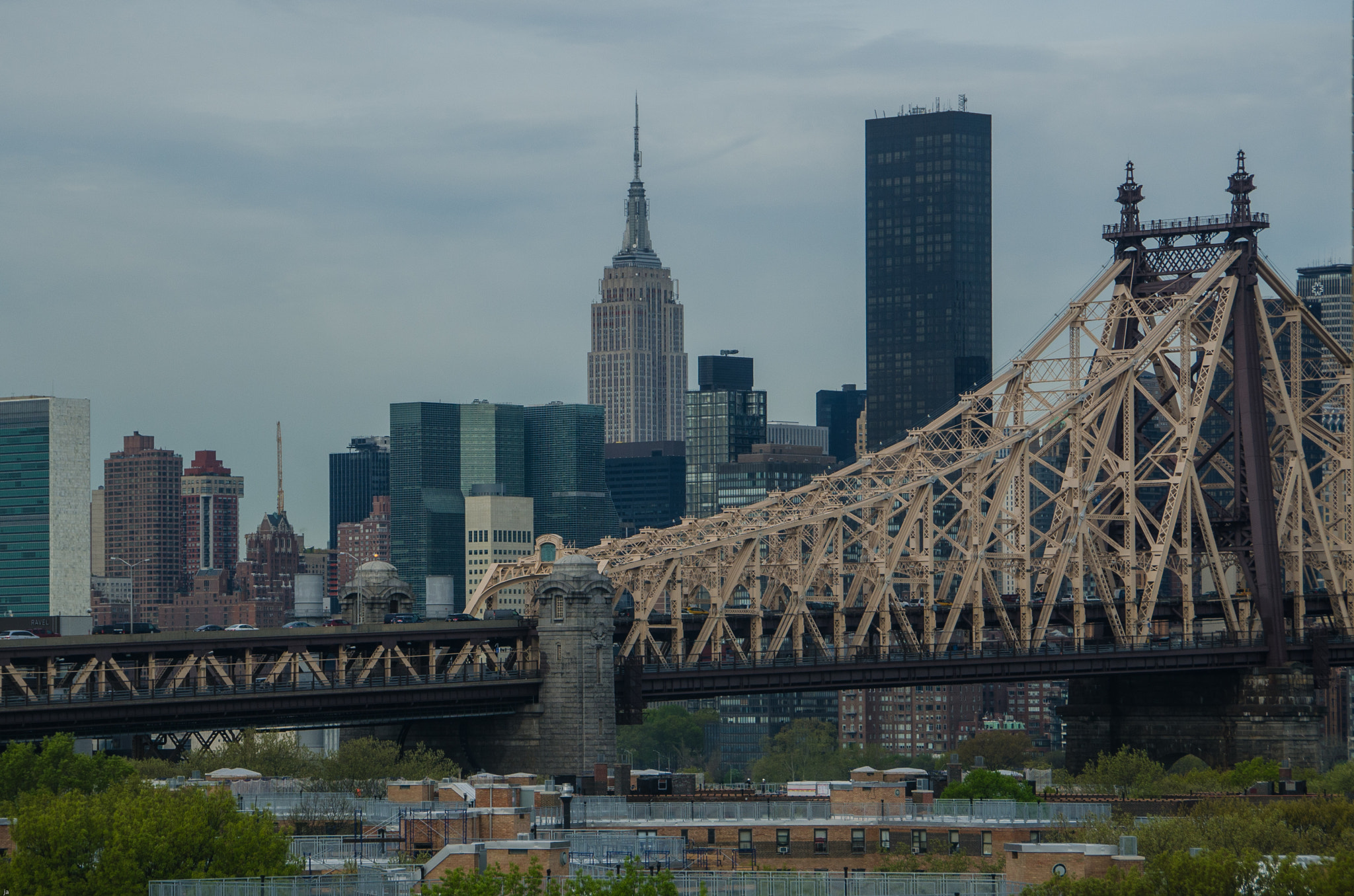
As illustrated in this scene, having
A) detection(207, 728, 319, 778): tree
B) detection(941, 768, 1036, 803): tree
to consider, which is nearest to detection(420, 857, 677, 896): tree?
detection(941, 768, 1036, 803): tree

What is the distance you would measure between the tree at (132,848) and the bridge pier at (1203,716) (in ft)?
360

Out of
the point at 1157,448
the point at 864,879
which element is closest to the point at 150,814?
the point at 864,879

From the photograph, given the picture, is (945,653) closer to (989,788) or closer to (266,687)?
(989,788)

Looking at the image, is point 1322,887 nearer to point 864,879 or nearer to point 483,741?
point 864,879

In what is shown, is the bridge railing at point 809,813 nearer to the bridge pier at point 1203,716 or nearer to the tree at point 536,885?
the tree at point 536,885

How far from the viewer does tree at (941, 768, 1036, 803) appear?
129500 millimetres

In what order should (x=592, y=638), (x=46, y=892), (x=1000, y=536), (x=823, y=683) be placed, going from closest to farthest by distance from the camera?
(x=46, y=892) → (x=592, y=638) → (x=823, y=683) → (x=1000, y=536)

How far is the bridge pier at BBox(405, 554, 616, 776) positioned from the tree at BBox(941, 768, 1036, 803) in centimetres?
2316

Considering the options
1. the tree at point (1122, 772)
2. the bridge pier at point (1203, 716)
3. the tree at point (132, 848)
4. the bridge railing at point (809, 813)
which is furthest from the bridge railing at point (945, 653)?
the tree at point (132, 848)

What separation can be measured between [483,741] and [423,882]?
80135 millimetres

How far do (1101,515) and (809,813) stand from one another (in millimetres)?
87136

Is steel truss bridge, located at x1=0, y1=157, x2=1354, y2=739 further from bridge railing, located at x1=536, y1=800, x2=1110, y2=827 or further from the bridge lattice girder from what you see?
bridge railing, located at x1=536, y1=800, x2=1110, y2=827

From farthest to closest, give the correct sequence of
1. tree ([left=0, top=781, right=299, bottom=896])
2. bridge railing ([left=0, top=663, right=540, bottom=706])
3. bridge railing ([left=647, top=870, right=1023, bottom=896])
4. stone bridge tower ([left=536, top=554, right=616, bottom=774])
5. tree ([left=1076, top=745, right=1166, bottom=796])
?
tree ([left=1076, top=745, right=1166, bottom=796]), stone bridge tower ([left=536, top=554, right=616, bottom=774]), bridge railing ([left=0, top=663, right=540, bottom=706]), tree ([left=0, top=781, right=299, bottom=896]), bridge railing ([left=647, top=870, right=1023, bottom=896])

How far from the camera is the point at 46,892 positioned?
80562 mm
